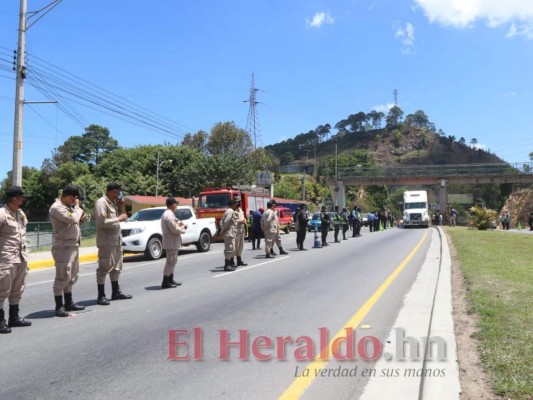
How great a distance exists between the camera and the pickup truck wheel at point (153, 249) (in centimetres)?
1641

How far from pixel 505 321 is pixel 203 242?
14094 millimetres

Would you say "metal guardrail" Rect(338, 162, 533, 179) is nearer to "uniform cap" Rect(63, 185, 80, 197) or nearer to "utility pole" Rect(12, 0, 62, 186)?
"utility pole" Rect(12, 0, 62, 186)

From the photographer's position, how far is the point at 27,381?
470cm

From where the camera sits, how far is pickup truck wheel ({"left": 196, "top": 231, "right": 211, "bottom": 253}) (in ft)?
62.4

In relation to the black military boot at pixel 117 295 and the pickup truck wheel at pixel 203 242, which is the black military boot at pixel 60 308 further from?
the pickup truck wheel at pixel 203 242

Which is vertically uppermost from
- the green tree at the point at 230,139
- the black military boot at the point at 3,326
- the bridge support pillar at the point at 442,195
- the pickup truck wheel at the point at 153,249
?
the green tree at the point at 230,139

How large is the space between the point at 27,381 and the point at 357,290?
6368mm

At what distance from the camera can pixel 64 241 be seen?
7.33 meters

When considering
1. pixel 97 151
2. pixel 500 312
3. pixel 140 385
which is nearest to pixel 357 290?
pixel 500 312

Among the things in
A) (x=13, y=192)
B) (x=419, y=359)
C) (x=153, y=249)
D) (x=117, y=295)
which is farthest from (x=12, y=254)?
(x=153, y=249)

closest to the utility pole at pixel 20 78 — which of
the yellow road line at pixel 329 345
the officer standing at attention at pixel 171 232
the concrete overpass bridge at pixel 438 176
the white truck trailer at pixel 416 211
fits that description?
the officer standing at attention at pixel 171 232

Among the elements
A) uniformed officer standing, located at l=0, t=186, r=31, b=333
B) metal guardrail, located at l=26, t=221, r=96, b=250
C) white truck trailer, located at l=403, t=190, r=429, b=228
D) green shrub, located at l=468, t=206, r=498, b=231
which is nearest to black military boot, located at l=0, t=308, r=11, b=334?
uniformed officer standing, located at l=0, t=186, r=31, b=333

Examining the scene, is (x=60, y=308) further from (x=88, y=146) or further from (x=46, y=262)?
(x=88, y=146)

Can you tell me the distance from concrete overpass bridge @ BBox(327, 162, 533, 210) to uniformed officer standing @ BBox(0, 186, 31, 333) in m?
59.9
